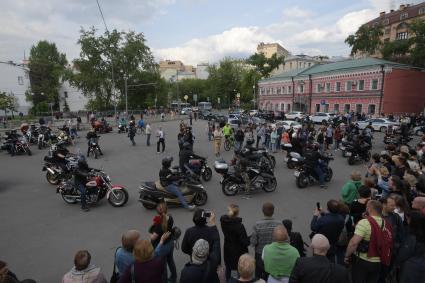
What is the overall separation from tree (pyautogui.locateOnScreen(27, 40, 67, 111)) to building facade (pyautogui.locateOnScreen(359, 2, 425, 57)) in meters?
67.4

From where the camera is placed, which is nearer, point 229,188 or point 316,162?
point 229,188

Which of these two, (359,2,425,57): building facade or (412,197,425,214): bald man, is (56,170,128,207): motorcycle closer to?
(412,197,425,214): bald man

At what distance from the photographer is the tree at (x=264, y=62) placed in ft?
209

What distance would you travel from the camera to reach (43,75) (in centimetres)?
5881

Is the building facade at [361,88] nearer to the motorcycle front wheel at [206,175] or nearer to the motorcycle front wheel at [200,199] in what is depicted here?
the motorcycle front wheel at [206,175]

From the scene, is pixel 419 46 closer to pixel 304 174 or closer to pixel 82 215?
pixel 304 174

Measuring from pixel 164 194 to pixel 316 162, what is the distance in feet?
17.0

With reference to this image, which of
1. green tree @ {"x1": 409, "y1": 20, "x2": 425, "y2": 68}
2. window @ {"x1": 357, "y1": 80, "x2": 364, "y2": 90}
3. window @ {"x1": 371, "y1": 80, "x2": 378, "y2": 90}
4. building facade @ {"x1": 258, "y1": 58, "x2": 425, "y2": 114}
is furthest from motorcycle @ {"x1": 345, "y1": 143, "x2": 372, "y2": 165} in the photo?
green tree @ {"x1": 409, "y1": 20, "x2": 425, "y2": 68}

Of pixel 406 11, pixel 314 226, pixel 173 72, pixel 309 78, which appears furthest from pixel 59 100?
pixel 406 11

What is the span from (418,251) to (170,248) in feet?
10.6

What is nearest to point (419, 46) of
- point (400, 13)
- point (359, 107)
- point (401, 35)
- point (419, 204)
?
point (359, 107)

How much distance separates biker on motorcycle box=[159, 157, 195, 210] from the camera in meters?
7.36

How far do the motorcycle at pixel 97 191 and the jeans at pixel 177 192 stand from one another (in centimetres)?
162

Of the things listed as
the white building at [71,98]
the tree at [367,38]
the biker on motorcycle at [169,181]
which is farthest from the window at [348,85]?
the white building at [71,98]
